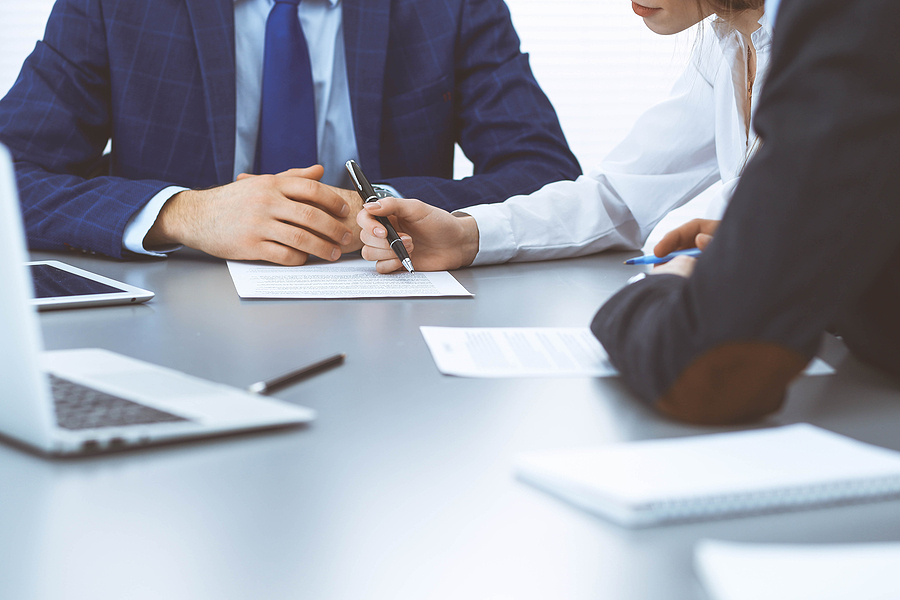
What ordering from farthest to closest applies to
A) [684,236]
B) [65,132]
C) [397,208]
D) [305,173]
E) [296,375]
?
[65,132]
[305,173]
[397,208]
[684,236]
[296,375]

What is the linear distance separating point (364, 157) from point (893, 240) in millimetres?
1142

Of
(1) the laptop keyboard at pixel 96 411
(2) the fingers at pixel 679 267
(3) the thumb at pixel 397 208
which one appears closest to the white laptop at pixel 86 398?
(1) the laptop keyboard at pixel 96 411

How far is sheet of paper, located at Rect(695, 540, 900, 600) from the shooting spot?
26 centimetres

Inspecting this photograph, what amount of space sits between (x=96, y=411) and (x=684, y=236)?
2.07ft

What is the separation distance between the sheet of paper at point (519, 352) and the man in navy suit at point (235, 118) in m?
0.42

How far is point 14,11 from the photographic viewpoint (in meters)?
2.55

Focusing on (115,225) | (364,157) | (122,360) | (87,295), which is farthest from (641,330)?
(364,157)

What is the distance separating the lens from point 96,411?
0.40 meters

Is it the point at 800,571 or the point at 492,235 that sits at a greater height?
the point at 800,571

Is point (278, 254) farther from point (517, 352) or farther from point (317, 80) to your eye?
point (317, 80)

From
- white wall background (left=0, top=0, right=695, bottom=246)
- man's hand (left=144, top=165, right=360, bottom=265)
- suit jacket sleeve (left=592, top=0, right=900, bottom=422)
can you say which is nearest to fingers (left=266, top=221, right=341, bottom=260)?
man's hand (left=144, top=165, right=360, bottom=265)

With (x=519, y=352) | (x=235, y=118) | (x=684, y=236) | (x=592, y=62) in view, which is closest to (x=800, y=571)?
(x=519, y=352)

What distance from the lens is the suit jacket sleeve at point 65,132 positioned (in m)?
1.06

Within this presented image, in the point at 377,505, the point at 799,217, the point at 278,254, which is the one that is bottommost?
the point at 278,254
